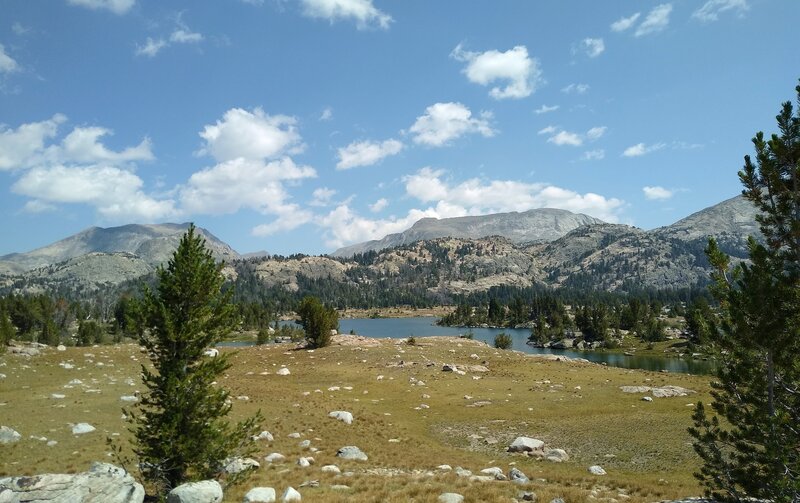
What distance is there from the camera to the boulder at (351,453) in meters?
25.8

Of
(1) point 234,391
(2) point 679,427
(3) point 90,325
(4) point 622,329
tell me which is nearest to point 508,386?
(2) point 679,427

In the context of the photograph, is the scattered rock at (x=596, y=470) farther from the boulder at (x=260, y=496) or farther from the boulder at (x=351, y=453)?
the boulder at (x=260, y=496)

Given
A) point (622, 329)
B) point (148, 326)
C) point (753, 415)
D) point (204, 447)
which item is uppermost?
point (148, 326)

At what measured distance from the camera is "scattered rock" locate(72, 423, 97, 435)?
25.6 meters

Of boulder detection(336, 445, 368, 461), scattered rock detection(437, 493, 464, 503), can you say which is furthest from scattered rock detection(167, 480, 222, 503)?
boulder detection(336, 445, 368, 461)

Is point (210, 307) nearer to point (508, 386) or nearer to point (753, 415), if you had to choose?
point (753, 415)

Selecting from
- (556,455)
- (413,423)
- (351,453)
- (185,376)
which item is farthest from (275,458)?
(556,455)

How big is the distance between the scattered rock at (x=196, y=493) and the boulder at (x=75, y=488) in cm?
99

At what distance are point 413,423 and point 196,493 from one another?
78.8 ft

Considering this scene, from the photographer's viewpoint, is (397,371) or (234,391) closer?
(234,391)

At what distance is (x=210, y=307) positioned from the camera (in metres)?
16.9

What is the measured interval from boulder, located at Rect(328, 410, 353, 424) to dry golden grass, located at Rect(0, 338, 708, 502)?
0.78 meters

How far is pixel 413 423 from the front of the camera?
120 feet

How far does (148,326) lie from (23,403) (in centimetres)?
2506
